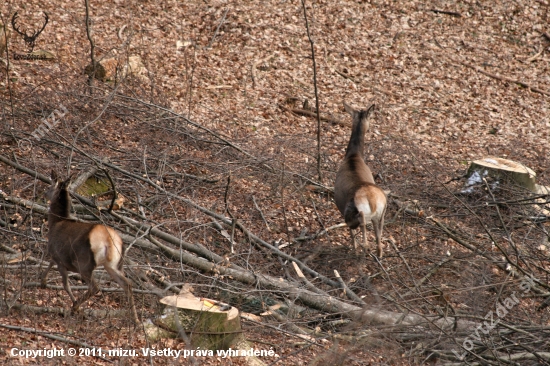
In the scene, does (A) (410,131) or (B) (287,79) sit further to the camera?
(B) (287,79)

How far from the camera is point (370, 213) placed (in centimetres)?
796

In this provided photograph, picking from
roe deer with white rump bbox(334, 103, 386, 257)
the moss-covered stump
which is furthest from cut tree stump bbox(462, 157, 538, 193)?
the moss-covered stump

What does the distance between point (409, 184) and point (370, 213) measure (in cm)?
241

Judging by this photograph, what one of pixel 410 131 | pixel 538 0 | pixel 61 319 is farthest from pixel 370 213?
pixel 538 0

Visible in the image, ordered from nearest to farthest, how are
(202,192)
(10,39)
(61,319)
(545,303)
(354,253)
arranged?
(61,319)
(545,303)
(354,253)
(202,192)
(10,39)

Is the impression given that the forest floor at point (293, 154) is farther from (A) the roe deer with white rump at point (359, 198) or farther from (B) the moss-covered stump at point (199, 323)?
(A) the roe deer with white rump at point (359, 198)

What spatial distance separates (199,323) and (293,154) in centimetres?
598

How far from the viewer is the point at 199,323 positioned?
5.68 meters

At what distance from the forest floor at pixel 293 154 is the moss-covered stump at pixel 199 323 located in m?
0.16

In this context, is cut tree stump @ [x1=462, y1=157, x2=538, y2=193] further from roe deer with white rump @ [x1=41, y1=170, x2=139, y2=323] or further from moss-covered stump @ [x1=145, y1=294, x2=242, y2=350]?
roe deer with white rump @ [x1=41, y1=170, x2=139, y2=323]

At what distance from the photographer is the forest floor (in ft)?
20.1

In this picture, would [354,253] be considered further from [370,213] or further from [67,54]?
[67,54]

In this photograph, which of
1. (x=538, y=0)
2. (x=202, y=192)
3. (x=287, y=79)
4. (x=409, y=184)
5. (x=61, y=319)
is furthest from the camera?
(x=538, y=0)

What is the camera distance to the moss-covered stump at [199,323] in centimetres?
567
